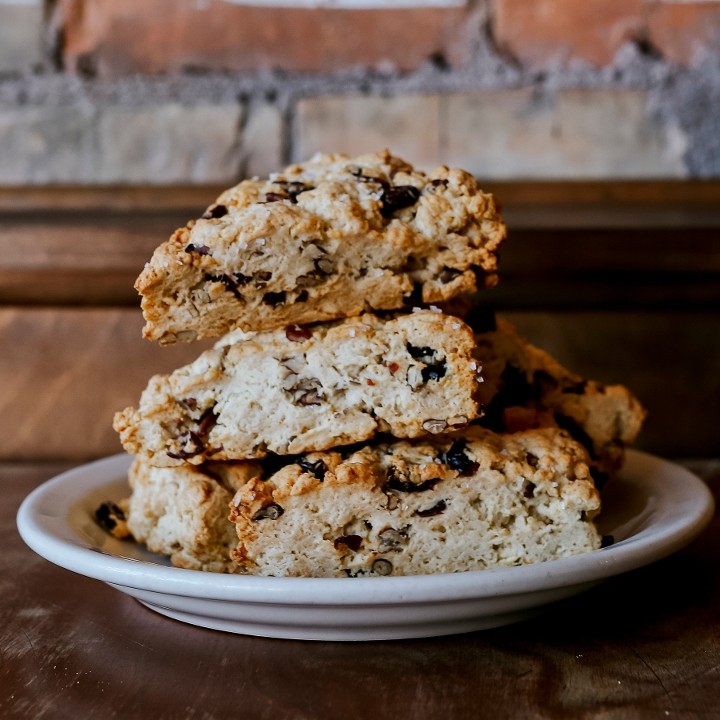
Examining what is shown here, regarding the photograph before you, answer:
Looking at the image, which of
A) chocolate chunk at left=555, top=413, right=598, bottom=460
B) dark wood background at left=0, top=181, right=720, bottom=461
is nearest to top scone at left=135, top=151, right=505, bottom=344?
chocolate chunk at left=555, top=413, right=598, bottom=460

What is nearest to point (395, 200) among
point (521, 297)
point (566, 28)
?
point (521, 297)

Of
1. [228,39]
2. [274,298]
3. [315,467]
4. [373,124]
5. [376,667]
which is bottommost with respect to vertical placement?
[376,667]

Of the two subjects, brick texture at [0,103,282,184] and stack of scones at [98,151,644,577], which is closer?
Result: stack of scones at [98,151,644,577]

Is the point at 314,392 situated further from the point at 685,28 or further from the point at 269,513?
the point at 685,28

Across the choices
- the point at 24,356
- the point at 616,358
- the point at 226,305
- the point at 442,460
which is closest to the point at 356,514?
the point at 442,460

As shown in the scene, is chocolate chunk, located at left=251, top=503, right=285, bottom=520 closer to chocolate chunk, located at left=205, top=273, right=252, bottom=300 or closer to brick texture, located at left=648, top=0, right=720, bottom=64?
chocolate chunk, located at left=205, top=273, right=252, bottom=300

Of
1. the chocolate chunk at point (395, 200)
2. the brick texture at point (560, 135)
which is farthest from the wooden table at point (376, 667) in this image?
the brick texture at point (560, 135)
